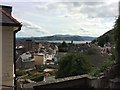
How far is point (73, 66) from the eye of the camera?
20312mm

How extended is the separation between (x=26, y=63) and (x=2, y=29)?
42.3m

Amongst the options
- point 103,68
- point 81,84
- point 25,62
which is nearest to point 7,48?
point 81,84

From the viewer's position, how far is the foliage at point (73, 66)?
19884mm

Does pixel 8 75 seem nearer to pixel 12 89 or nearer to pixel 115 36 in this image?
pixel 12 89

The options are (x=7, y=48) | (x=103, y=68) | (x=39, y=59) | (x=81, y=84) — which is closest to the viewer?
(x=7, y=48)

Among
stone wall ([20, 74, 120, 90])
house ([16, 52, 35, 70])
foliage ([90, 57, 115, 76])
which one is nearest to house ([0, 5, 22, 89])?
stone wall ([20, 74, 120, 90])

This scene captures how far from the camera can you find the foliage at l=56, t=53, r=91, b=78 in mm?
19884

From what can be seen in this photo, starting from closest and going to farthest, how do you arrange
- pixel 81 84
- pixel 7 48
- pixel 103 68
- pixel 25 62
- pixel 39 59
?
pixel 7 48, pixel 81 84, pixel 103 68, pixel 25 62, pixel 39 59

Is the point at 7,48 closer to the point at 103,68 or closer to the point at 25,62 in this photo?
the point at 103,68

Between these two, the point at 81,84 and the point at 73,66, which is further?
the point at 73,66

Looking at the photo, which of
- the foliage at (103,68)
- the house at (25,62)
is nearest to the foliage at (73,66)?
the foliage at (103,68)

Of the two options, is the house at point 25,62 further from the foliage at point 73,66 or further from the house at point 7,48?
the house at point 7,48

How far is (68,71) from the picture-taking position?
2016 cm

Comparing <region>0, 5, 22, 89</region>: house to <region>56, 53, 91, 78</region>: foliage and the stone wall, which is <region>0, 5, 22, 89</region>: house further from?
<region>56, 53, 91, 78</region>: foliage
